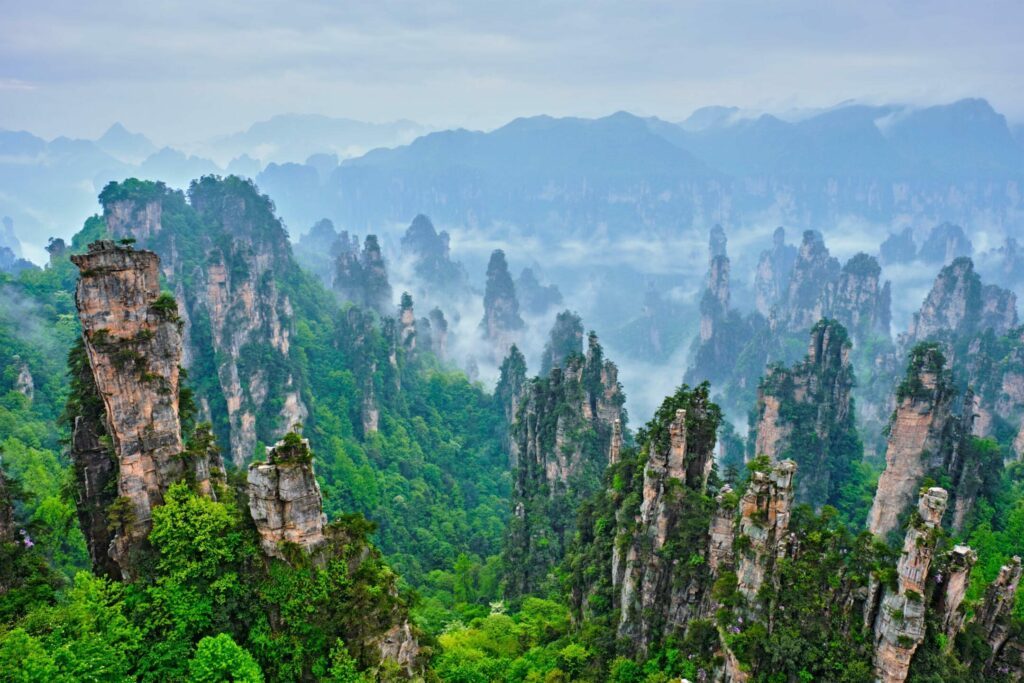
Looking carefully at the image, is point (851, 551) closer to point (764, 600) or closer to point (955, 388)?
point (764, 600)

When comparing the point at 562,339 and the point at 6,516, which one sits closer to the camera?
the point at 6,516

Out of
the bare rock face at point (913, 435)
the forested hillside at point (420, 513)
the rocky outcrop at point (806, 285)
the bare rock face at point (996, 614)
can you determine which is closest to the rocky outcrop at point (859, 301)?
the rocky outcrop at point (806, 285)

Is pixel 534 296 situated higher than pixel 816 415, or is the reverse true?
pixel 534 296

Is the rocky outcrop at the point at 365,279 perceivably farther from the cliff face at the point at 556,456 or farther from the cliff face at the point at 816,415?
the cliff face at the point at 816,415

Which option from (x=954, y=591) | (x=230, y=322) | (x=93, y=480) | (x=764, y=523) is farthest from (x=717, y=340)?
(x=93, y=480)

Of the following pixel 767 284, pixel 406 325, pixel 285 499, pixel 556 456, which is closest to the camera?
pixel 285 499

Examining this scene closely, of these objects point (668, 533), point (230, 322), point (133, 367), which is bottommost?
point (668, 533)

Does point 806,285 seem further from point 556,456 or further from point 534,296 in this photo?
point 556,456
